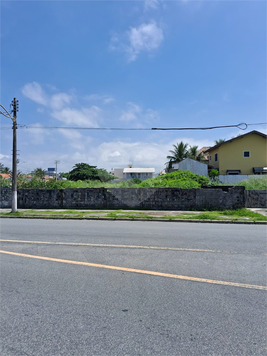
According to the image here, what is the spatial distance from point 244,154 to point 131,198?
2450cm

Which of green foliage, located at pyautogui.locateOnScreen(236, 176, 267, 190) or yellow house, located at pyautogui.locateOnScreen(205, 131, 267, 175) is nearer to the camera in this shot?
green foliage, located at pyautogui.locateOnScreen(236, 176, 267, 190)

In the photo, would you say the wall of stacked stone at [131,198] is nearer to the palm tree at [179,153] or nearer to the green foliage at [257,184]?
the green foliage at [257,184]

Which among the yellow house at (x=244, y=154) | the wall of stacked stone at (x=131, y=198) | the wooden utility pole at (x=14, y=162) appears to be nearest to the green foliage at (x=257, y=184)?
the wall of stacked stone at (x=131, y=198)

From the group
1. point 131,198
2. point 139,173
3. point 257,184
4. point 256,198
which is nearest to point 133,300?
point 131,198

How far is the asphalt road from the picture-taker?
2615mm

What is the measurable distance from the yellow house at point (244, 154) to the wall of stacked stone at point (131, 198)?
19.3 metres

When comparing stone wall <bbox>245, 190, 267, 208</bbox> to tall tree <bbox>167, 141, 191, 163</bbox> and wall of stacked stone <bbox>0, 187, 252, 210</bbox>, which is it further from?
tall tree <bbox>167, 141, 191, 163</bbox>

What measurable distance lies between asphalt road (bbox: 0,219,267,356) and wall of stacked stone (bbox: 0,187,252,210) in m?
9.49

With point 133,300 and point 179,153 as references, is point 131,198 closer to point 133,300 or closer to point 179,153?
point 133,300

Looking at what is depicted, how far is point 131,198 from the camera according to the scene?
1680 centimetres

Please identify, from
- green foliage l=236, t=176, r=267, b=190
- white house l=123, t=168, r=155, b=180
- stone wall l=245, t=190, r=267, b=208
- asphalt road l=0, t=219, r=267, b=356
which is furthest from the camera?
white house l=123, t=168, r=155, b=180

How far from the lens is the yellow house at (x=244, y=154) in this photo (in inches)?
1345

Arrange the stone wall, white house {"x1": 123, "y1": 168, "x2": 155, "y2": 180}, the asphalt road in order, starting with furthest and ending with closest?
white house {"x1": 123, "y1": 168, "x2": 155, "y2": 180} < the stone wall < the asphalt road

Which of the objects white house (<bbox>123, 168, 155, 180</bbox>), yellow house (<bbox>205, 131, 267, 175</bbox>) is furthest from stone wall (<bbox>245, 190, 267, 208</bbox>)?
white house (<bbox>123, 168, 155, 180</bbox>)
